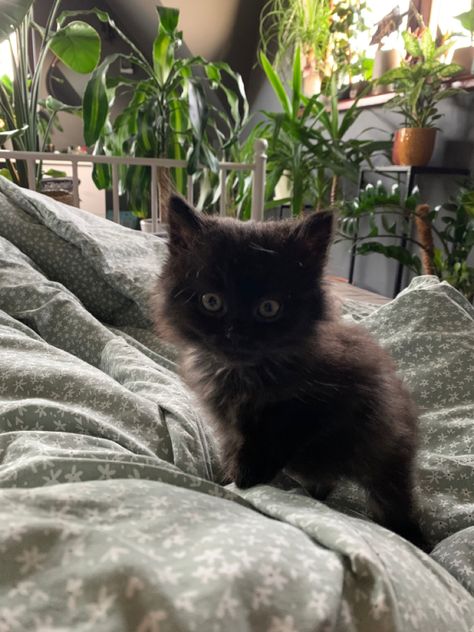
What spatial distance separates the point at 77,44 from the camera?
254 centimetres

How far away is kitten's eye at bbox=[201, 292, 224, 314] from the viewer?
85 cm

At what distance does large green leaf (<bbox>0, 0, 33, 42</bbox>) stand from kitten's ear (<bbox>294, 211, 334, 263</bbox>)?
2.01 meters

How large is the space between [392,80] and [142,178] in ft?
5.12

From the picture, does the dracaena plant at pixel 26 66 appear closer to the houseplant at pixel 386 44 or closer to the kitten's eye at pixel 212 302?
the houseplant at pixel 386 44

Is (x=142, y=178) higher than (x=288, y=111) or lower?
lower

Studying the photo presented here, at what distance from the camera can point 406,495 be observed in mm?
858

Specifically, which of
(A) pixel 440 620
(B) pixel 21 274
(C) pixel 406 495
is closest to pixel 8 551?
(A) pixel 440 620

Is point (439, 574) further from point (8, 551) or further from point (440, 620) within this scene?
point (8, 551)

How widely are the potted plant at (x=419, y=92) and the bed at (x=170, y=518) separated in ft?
6.50

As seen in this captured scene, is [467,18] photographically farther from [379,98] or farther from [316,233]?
[316,233]

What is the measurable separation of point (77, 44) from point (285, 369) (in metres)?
2.41

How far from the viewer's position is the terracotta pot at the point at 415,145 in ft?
9.51

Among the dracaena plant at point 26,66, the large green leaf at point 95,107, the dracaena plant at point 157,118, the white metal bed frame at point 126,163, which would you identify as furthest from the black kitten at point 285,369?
the dracaena plant at point 26,66

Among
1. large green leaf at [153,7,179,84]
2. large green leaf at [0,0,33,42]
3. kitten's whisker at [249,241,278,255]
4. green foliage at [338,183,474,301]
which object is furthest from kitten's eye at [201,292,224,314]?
large green leaf at [153,7,179,84]
